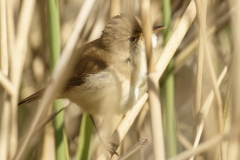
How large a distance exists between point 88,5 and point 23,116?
1.06 metres

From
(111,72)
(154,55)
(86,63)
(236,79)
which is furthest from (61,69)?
(154,55)

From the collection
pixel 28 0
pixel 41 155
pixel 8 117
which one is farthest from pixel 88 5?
pixel 41 155

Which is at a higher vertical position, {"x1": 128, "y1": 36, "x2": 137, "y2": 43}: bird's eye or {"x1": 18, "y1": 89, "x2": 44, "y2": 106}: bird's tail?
{"x1": 128, "y1": 36, "x2": 137, "y2": 43}: bird's eye

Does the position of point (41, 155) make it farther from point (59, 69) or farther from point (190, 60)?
point (190, 60)

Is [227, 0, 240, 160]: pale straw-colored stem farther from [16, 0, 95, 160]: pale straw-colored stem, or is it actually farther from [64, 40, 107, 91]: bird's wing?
[64, 40, 107, 91]: bird's wing

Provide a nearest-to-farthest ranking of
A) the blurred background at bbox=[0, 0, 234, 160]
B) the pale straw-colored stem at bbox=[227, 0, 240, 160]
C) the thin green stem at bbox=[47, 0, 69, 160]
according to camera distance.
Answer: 1. the pale straw-colored stem at bbox=[227, 0, 240, 160]
2. the thin green stem at bbox=[47, 0, 69, 160]
3. the blurred background at bbox=[0, 0, 234, 160]

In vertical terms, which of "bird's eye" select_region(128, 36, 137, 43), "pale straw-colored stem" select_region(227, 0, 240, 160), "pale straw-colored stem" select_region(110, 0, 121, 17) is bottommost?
"pale straw-colored stem" select_region(227, 0, 240, 160)

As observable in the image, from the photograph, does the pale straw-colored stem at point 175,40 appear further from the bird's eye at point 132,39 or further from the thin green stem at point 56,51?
the thin green stem at point 56,51

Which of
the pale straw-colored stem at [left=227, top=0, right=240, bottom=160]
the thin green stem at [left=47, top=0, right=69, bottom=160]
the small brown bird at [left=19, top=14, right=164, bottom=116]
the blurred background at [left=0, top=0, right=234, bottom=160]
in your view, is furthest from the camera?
the blurred background at [left=0, top=0, right=234, bottom=160]

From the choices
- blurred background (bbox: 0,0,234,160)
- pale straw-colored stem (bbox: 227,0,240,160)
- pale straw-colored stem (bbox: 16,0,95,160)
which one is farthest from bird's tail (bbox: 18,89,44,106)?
pale straw-colored stem (bbox: 227,0,240,160)

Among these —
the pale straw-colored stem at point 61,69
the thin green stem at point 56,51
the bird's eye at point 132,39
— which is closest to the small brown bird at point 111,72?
the bird's eye at point 132,39

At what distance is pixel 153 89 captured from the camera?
56.1 inches

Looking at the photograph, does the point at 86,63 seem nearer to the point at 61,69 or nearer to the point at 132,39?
the point at 132,39

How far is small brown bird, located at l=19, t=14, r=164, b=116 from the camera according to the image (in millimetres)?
2111
